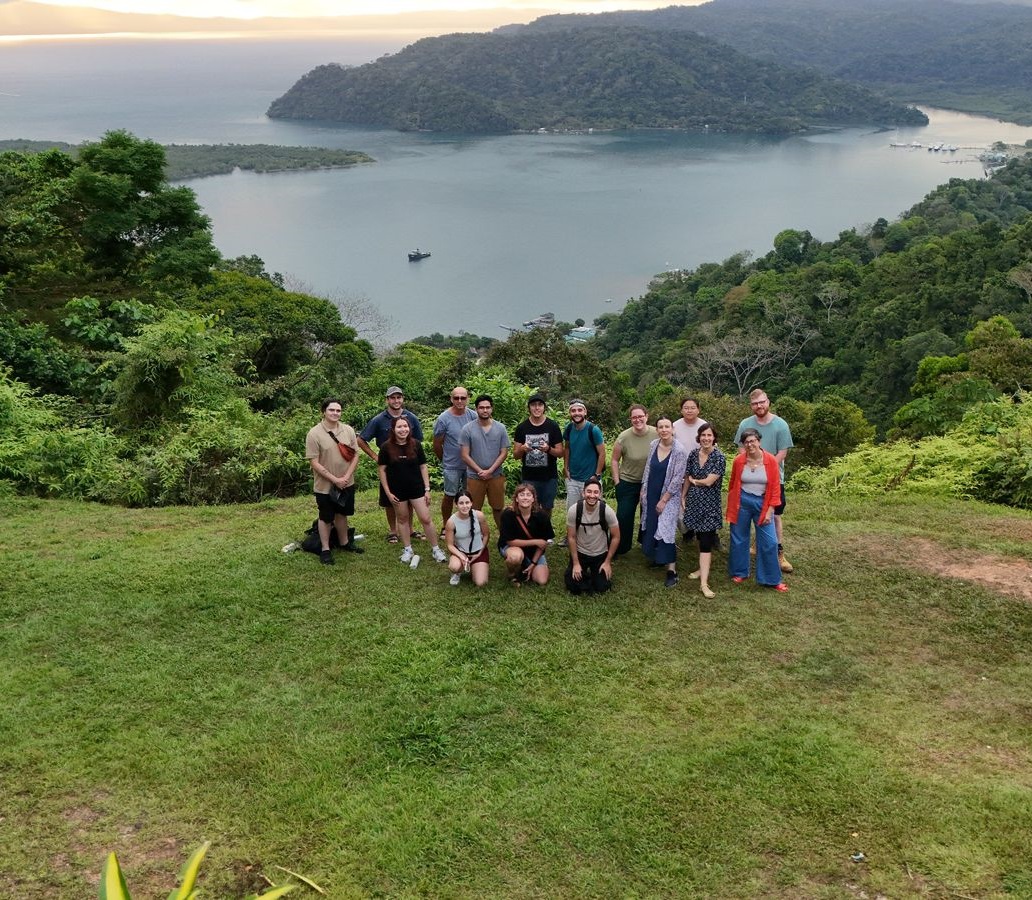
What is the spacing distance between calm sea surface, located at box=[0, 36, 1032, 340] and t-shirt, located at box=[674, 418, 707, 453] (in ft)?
219

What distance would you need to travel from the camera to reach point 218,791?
437cm

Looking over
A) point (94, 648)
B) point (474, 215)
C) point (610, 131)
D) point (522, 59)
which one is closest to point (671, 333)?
point (94, 648)

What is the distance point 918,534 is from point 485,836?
549 centimetres

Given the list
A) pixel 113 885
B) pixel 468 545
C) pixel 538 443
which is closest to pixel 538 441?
pixel 538 443

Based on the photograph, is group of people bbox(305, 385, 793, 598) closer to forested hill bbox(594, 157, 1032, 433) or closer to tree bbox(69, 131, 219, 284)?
forested hill bbox(594, 157, 1032, 433)

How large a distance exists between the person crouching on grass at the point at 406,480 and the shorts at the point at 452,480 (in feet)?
0.70

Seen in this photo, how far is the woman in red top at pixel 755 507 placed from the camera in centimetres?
648

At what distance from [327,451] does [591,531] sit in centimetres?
221

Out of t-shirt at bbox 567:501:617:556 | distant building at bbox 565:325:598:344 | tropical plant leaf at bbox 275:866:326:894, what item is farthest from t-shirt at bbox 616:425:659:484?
distant building at bbox 565:325:598:344

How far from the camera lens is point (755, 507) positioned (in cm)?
654

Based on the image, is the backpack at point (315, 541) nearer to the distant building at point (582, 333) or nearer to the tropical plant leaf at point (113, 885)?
the tropical plant leaf at point (113, 885)

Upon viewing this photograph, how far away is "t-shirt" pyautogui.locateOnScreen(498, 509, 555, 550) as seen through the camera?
21.2 feet

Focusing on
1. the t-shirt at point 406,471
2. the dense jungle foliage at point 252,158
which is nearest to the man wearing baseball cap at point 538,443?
the t-shirt at point 406,471

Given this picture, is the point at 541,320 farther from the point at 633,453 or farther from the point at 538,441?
the point at 538,441
